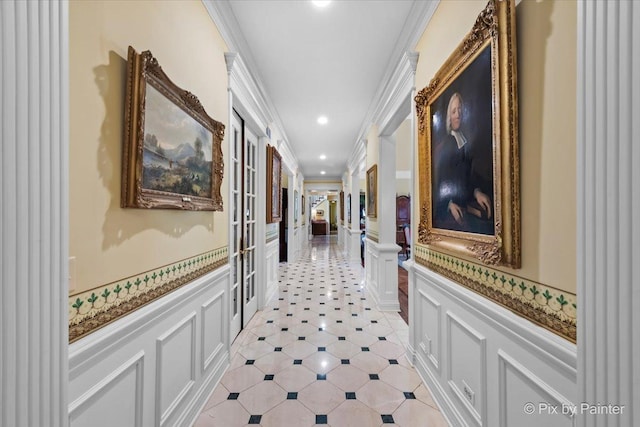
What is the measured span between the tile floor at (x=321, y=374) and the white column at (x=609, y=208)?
4.72 ft

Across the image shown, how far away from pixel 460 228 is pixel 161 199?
1681mm

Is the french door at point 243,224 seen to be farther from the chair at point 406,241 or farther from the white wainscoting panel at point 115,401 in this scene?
the chair at point 406,241

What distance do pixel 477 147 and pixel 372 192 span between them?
2984mm

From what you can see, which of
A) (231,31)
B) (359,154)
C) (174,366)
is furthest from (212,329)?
(359,154)

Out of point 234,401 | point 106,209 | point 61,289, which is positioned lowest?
point 234,401

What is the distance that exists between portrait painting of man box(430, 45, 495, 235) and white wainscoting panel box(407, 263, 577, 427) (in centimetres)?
44

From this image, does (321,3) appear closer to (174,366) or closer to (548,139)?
(548,139)

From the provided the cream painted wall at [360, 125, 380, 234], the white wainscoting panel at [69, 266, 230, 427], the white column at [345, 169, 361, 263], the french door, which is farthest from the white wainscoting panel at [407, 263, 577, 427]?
the white column at [345, 169, 361, 263]

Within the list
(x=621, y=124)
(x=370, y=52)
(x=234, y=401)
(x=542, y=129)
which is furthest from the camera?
(x=370, y=52)

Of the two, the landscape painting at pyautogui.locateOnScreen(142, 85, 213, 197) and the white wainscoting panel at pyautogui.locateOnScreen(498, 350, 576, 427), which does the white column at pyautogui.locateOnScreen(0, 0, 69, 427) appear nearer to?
the landscape painting at pyautogui.locateOnScreen(142, 85, 213, 197)

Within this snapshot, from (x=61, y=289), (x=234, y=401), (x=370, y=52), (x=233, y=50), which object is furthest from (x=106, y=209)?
(x=370, y=52)

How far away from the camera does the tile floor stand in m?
1.86

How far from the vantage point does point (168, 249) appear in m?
1.54

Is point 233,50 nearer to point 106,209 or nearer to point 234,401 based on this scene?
point 106,209
